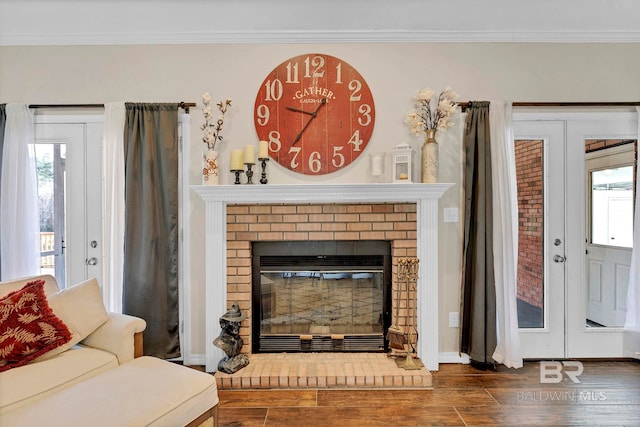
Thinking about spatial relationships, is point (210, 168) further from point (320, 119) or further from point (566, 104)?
point (566, 104)

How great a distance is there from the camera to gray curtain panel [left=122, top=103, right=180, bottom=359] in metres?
2.63

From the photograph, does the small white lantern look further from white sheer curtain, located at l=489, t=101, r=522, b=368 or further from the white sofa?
the white sofa

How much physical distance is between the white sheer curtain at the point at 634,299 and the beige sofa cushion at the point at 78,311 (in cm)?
394

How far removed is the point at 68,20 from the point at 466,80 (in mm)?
3228

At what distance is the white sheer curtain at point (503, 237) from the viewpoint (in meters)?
2.59

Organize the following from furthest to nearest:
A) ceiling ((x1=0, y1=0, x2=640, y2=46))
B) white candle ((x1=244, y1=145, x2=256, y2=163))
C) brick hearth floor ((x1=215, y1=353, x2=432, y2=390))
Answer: white candle ((x1=244, y1=145, x2=256, y2=163)) < ceiling ((x1=0, y1=0, x2=640, y2=46)) < brick hearth floor ((x1=215, y1=353, x2=432, y2=390))

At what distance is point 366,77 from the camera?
2740 millimetres

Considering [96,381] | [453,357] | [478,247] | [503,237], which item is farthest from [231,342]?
[503,237]

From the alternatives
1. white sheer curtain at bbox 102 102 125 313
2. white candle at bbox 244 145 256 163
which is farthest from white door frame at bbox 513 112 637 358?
white sheer curtain at bbox 102 102 125 313

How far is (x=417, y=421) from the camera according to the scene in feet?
6.45

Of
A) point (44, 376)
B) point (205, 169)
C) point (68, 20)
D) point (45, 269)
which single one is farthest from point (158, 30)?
point (44, 376)

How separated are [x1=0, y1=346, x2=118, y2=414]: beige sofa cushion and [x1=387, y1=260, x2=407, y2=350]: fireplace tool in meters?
1.83

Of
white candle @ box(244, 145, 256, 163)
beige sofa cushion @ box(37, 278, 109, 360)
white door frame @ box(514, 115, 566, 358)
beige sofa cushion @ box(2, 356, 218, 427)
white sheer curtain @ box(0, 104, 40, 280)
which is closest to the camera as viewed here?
beige sofa cushion @ box(2, 356, 218, 427)

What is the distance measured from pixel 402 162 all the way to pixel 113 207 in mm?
2333
